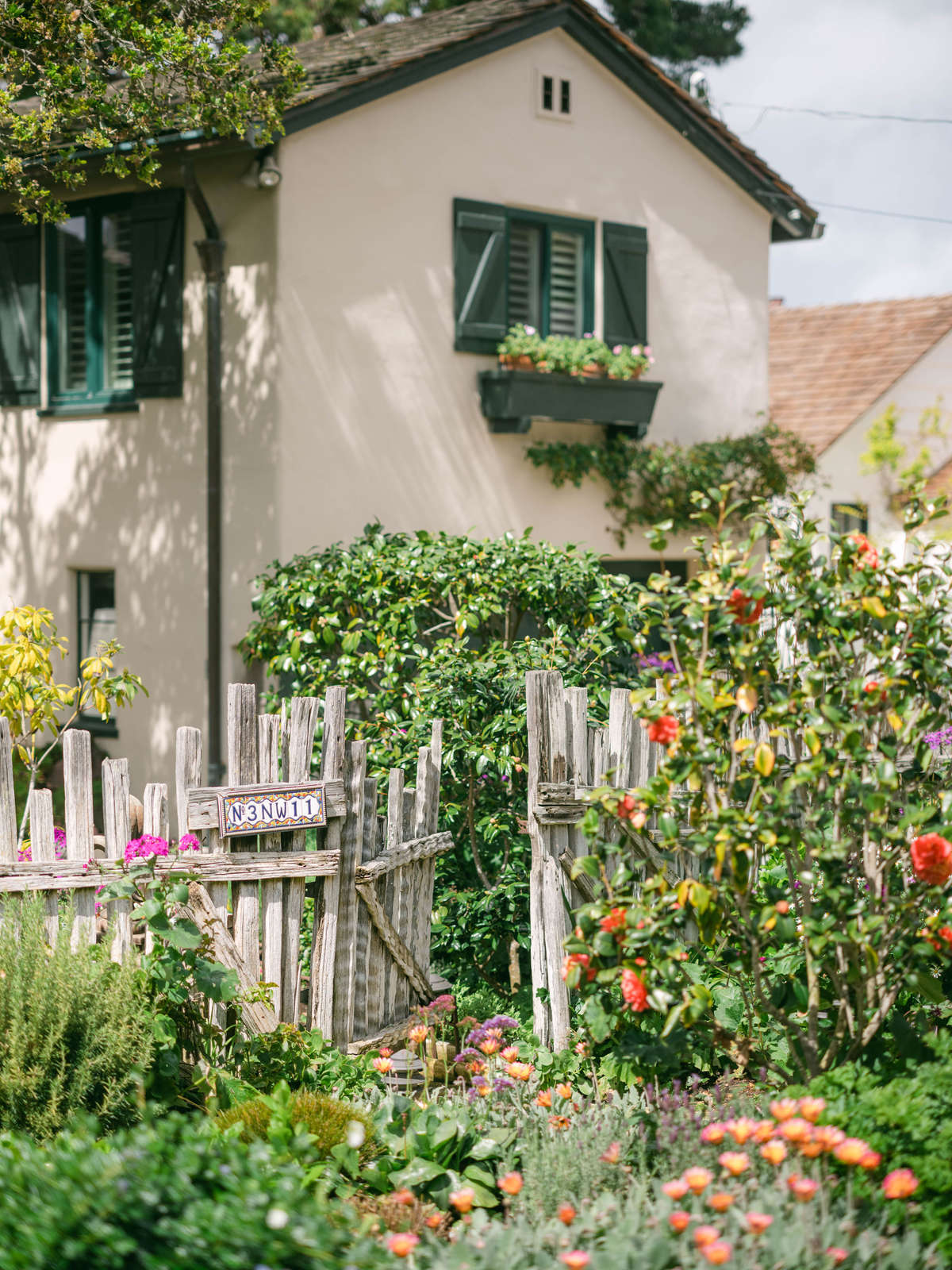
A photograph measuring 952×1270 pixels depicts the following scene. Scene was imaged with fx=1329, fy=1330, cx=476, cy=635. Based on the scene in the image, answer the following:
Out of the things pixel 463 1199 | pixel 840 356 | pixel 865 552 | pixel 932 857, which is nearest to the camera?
pixel 463 1199

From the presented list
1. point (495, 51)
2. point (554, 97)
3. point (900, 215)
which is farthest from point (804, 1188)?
point (900, 215)

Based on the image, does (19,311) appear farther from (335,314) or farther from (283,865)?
(283,865)

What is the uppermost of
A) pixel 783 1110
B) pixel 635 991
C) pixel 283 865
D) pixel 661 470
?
pixel 661 470

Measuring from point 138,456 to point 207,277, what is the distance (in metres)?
1.50

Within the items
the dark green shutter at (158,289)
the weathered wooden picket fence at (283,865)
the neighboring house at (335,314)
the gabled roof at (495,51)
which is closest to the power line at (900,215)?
the gabled roof at (495,51)

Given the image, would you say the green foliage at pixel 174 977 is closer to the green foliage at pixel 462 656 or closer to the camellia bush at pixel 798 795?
the camellia bush at pixel 798 795

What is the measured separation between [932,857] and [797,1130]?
908mm

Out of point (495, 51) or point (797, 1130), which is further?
point (495, 51)

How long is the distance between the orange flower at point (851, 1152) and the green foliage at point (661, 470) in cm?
809

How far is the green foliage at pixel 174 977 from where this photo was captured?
169 inches

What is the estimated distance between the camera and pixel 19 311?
1093 centimetres

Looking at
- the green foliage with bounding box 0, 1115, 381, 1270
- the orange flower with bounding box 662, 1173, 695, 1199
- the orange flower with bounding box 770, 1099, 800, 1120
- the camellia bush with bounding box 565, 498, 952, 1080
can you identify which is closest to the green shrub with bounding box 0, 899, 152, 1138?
the green foliage with bounding box 0, 1115, 381, 1270

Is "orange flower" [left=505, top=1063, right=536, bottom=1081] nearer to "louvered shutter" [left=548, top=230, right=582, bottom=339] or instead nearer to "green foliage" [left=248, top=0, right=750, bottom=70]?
"louvered shutter" [left=548, top=230, right=582, bottom=339]

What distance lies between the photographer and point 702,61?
21.4 metres
